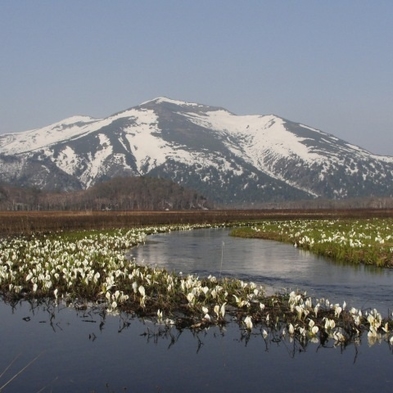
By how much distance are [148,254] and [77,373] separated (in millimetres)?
25443

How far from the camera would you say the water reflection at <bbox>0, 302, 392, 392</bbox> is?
12141 mm

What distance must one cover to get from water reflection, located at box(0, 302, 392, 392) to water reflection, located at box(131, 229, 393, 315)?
5.35m

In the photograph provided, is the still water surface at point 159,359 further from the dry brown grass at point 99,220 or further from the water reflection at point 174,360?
the dry brown grass at point 99,220

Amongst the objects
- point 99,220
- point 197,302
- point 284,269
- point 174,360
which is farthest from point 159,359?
point 99,220

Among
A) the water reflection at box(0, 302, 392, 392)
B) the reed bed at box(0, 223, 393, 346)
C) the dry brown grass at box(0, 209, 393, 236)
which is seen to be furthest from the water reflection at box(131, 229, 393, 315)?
the dry brown grass at box(0, 209, 393, 236)

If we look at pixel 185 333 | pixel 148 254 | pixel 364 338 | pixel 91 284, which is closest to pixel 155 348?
pixel 185 333

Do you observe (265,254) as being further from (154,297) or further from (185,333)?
(185,333)

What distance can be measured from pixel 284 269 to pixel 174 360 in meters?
16.8

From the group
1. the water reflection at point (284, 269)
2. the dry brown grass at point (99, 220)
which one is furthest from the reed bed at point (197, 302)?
the dry brown grass at point (99, 220)

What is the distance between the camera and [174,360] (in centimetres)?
1362

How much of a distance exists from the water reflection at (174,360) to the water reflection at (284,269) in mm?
5345

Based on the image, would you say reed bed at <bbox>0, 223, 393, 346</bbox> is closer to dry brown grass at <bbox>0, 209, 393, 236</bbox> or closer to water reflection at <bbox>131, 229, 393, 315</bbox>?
water reflection at <bbox>131, 229, 393, 315</bbox>

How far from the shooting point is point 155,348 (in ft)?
48.1

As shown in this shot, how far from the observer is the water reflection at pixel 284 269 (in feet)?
72.5
